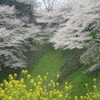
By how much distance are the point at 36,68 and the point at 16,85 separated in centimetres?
1741

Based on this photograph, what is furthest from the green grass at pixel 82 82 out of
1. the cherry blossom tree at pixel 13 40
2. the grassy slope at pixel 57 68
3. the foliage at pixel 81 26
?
the cherry blossom tree at pixel 13 40

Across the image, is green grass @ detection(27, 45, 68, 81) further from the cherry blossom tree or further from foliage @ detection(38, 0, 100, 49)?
foliage @ detection(38, 0, 100, 49)

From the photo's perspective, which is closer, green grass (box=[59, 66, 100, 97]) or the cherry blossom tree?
green grass (box=[59, 66, 100, 97])

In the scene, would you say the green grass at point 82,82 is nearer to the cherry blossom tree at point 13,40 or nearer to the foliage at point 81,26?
the foliage at point 81,26

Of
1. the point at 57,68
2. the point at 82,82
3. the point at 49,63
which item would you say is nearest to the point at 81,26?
the point at 57,68

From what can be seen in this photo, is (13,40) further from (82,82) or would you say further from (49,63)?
(82,82)

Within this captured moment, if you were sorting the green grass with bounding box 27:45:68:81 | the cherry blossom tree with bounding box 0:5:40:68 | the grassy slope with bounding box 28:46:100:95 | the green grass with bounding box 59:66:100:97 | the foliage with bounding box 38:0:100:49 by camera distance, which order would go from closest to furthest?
the green grass with bounding box 59:66:100:97
the grassy slope with bounding box 28:46:100:95
the foliage with bounding box 38:0:100:49
the green grass with bounding box 27:45:68:81
the cherry blossom tree with bounding box 0:5:40:68

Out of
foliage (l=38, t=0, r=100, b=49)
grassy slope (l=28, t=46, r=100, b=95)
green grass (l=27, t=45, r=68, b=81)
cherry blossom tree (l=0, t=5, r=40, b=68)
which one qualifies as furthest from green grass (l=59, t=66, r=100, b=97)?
cherry blossom tree (l=0, t=5, r=40, b=68)

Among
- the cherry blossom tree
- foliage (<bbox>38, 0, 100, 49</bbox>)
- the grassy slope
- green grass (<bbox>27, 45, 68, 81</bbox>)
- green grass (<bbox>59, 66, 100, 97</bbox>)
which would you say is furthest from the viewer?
the cherry blossom tree

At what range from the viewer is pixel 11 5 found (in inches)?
1272

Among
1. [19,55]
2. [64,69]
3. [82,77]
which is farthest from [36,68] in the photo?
[82,77]

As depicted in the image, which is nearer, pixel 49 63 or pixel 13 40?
pixel 13 40

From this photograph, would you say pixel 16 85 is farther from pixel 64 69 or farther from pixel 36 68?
pixel 36 68

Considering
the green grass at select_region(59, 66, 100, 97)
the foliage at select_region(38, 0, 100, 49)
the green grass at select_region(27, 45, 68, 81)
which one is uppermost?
the foliage at select_region(38, 0, 100, 49)
